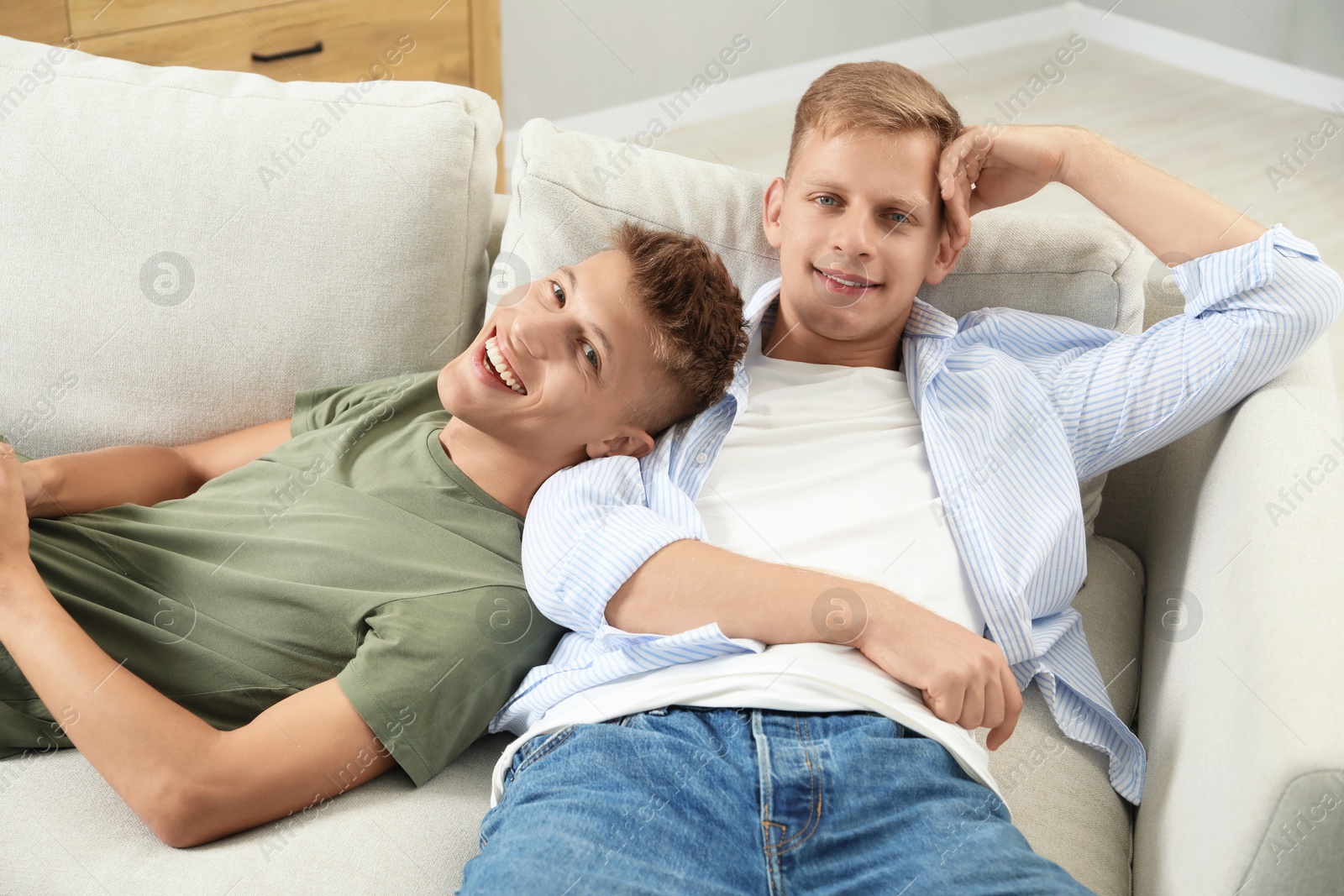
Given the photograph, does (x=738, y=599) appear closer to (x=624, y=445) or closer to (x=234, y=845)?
(x=624, y=445)

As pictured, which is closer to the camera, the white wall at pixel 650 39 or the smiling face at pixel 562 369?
the smiling face at pixel 562 369

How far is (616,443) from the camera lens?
48.3 inches

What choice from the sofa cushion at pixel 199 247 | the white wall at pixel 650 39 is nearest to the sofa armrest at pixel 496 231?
the sofa cushion at pixel 199 247

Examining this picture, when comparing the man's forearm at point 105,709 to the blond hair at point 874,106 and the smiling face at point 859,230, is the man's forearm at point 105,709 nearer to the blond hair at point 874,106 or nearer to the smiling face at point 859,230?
the smiling face at point 859,230

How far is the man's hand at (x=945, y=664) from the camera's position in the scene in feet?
3.28

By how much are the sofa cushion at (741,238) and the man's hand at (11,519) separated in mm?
565

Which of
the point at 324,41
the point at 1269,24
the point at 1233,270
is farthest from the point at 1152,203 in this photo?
the point at 1269,24

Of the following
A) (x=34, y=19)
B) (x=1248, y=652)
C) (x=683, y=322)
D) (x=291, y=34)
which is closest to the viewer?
(x=1248, y=652)

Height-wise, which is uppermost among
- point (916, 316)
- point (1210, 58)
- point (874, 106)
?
point (874, 106)

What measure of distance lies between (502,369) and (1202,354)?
2.48 feet

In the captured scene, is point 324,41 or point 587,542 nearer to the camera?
point 587,542

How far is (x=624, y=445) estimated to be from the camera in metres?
1.23

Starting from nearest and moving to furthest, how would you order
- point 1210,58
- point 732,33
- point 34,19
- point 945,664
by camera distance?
point 945,664 → point 34,19 → point 732,33 → point 1210,58

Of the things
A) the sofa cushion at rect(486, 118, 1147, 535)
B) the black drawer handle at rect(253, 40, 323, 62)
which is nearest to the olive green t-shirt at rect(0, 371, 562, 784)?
the sofa cushion at rect(486, 118, 1147, 535)
